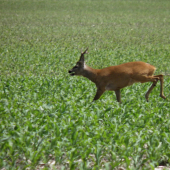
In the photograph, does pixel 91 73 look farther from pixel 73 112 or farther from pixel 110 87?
pixel 73 112

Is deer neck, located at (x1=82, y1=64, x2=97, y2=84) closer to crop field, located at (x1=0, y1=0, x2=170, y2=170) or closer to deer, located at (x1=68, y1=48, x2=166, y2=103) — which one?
deer, located at (x1=68, y1=48, x2=166, y2=103)

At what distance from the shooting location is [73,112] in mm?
6977

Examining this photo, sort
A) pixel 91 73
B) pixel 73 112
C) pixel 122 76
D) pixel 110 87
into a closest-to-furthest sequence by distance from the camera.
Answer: pixel 73 112, pixel 122 76, pixel 110 87, pixel 91 73

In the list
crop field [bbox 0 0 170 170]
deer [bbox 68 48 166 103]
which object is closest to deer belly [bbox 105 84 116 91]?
deer [bbox 68 48 166 103]

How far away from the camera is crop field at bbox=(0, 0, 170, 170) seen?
5.06 m

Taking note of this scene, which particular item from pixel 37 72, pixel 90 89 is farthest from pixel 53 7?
pixel 90 89

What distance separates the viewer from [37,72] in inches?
503

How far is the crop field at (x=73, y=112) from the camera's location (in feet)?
16.6

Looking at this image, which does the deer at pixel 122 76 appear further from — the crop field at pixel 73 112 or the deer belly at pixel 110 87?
the crop field at pixel 73 112

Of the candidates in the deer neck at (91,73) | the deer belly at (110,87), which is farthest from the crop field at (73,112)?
the deer neck at (91,73)

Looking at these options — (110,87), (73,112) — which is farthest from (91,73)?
(73,112)

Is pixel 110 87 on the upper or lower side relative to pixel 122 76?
lower

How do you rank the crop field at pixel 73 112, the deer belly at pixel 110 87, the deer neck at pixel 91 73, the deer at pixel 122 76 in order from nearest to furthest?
the crop field at pixel 73 112 → the deer at pixel 122 76 → the deer belly at pixel 110 87 → the deer neck at pixel 91 73

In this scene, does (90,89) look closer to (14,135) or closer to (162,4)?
(14,135)
